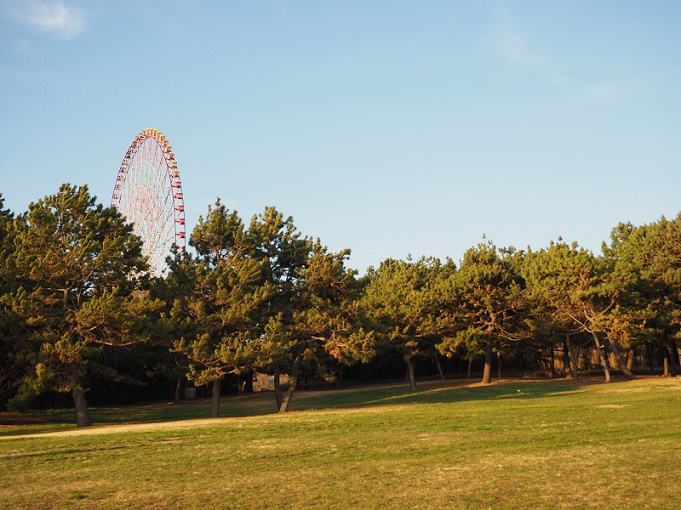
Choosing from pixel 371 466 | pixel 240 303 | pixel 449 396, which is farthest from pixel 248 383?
pixel 371 466

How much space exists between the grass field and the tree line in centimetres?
1057

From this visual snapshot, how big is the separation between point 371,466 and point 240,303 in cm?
2393

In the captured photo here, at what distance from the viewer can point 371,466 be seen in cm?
1490

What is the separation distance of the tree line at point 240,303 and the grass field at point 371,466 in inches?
416

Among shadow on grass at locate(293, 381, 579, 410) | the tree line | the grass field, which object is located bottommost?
shadow on grass at locate(293, 381, 579, 410)

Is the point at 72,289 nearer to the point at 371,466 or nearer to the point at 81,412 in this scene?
the point at 81,412

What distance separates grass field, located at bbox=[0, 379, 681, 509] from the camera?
37.2ft

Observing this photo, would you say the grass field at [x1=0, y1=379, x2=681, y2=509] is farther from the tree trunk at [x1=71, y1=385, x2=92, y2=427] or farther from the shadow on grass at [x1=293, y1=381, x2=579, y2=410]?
the shadow on grass at [x1=293, y1=381, x2=579, y2=410]

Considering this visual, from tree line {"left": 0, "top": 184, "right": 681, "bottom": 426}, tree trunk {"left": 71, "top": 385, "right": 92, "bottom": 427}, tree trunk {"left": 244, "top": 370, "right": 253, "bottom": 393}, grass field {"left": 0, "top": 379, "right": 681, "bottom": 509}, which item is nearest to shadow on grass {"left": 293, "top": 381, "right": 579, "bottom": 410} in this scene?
tree line {"left": 0, "top": 184, "right": 681, "bottom": 426}

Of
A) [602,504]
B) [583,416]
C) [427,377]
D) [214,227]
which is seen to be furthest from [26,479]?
[427,377]

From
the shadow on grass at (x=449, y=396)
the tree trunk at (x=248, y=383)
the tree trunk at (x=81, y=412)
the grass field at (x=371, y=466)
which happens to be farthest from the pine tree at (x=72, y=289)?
the tree trunk at (x=248, y=383)

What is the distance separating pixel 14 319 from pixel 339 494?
1080 inches

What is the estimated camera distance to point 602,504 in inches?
405

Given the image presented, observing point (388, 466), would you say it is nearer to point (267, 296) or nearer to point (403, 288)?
point (267, 296)
